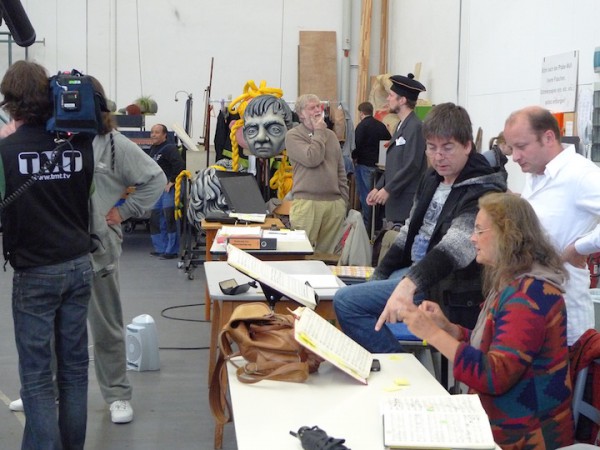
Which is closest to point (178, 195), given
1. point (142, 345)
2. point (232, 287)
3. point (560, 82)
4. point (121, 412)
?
point (142, 345)

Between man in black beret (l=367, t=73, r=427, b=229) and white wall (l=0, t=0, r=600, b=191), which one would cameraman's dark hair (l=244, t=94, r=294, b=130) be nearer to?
man in black beret (l=367, t=73, r=427, b=229)

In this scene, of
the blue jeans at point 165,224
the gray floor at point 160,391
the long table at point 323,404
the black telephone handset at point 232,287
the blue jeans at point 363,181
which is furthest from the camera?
the blue jeans at point 363,181

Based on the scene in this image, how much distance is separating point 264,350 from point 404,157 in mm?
3853

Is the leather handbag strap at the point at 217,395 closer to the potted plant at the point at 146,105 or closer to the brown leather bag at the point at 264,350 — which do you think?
the brown leather bag at the point at 264,350

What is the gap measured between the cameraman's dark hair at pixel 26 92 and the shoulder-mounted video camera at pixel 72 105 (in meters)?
0.04

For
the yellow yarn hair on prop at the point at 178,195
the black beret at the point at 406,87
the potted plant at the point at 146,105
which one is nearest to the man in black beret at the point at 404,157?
the black beret at the point at 406,87

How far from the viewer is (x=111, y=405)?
4.06 meters

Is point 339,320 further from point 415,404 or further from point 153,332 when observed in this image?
point 153,332

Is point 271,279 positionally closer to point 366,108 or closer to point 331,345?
point 331,345

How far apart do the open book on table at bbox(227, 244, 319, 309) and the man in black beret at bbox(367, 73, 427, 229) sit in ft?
9.71

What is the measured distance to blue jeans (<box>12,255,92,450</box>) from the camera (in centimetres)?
292

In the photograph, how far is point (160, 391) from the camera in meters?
4.56

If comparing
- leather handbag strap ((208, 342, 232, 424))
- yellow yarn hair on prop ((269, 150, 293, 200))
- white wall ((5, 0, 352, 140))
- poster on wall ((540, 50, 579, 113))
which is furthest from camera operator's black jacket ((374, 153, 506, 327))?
white wall ((5, 0, 352, 140))

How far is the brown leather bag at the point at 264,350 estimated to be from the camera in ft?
7.87
